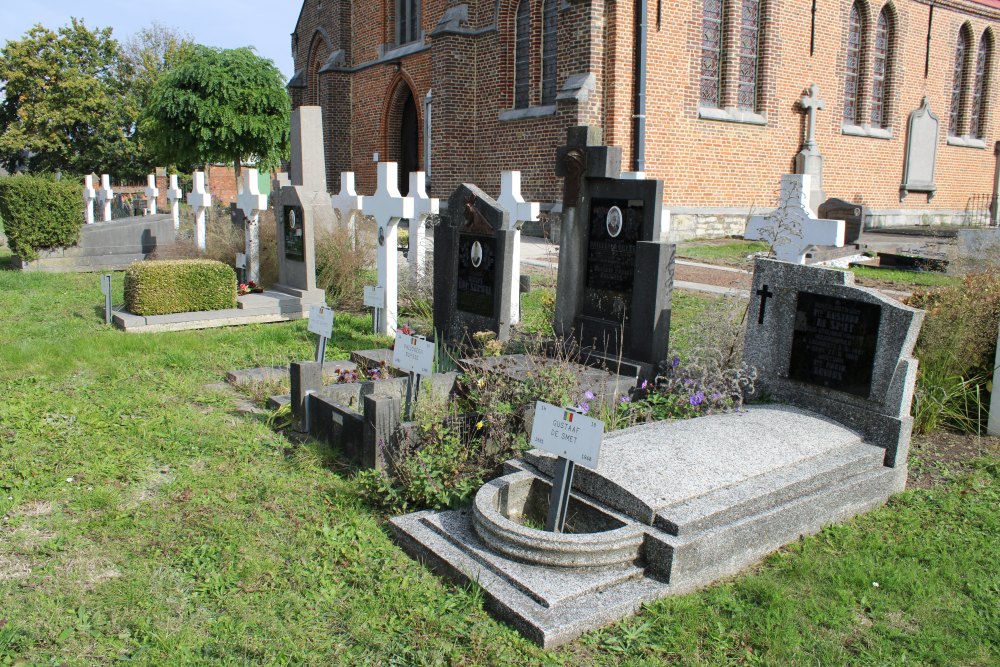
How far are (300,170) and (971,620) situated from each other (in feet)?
30.0

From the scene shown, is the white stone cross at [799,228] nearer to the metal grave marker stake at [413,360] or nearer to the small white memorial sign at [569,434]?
the metal grave marker stake at [413,360]

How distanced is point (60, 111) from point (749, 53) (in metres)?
30.6

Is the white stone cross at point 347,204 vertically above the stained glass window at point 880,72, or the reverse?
the stained glass window at point 880,72

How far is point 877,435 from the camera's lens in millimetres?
4984

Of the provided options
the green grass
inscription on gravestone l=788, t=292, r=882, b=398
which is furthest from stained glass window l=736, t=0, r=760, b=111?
inscription on gravestone l=788, t=292, r=882, b=398

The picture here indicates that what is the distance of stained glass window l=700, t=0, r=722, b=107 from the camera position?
17.2 metres

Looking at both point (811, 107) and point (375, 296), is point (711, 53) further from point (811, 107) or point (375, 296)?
point (375, 296)

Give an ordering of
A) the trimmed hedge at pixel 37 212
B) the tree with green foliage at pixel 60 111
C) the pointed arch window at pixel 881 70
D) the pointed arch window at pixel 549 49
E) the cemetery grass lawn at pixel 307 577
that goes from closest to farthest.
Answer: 1. the cemetery grass lawn at pixel 307 577
2. the trimmed hedge at pixel 37 212
3. the pointed arch window at pixel 549 49
4. the pointed arch window at pixel 881 70
5. the tree with green foliage at pixel 60 111

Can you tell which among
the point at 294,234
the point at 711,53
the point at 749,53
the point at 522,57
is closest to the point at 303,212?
the point at 294,234

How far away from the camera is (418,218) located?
976 cm

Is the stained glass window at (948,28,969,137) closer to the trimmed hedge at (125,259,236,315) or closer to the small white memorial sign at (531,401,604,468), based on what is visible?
the trimmed hedge at (125,259,236,315)

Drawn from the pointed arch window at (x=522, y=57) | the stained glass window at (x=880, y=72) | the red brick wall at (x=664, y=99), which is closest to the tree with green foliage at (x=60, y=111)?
the red brick wall at (x=664, y=99)

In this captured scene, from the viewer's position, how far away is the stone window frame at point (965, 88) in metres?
24.2

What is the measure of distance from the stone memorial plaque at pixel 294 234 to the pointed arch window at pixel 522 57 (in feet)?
28.3
